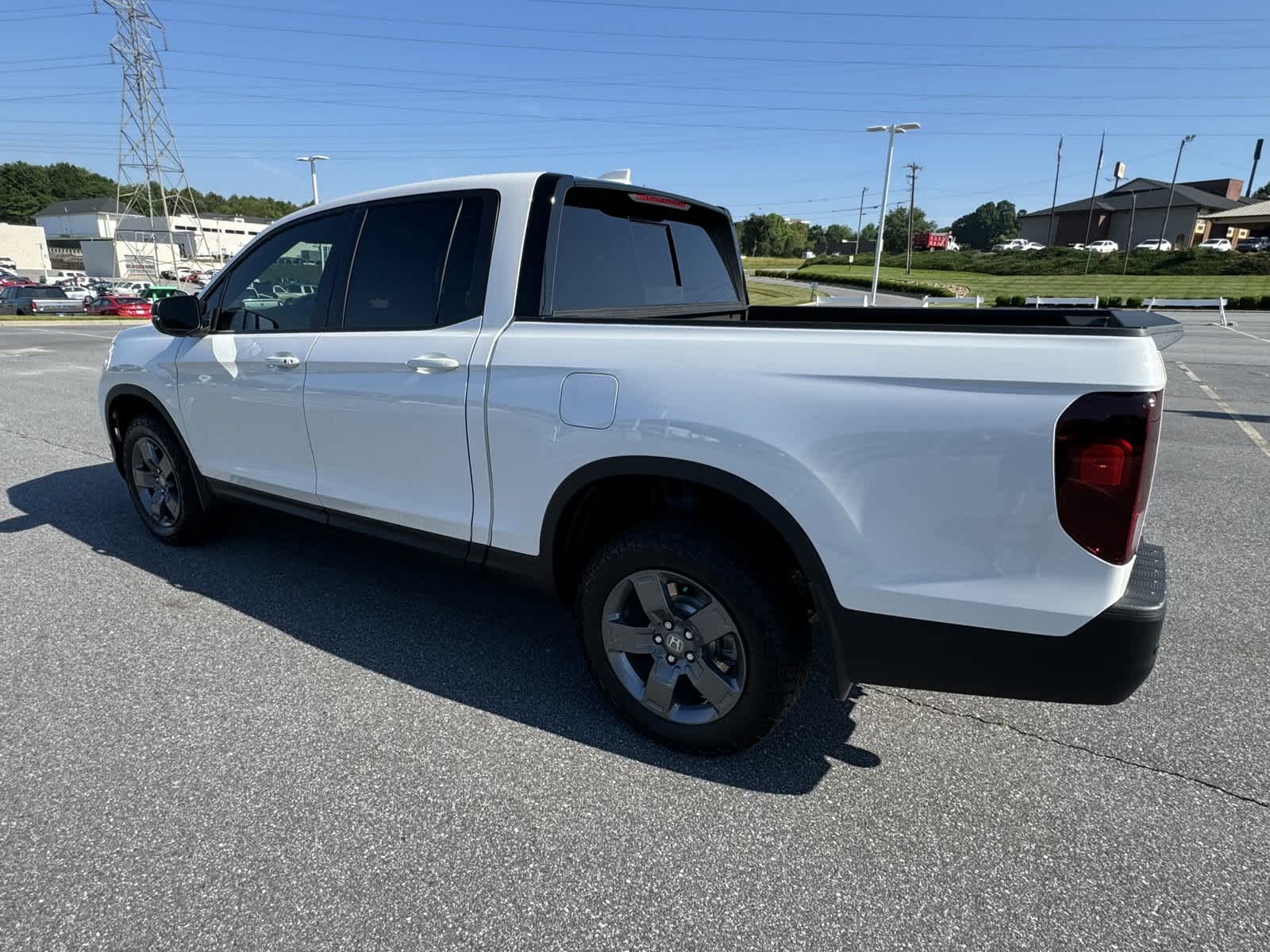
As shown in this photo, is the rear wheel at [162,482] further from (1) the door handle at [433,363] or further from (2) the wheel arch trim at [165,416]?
(1) the door handle at [433,363]

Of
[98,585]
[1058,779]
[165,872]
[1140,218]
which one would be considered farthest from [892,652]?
[1140,218]

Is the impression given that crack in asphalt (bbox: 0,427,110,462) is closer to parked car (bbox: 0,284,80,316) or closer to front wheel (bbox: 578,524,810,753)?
front wheel (bbox: 578,524,810,753)

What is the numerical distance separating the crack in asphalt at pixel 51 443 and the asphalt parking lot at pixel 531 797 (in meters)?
3.19

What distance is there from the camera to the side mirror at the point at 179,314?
146 inches

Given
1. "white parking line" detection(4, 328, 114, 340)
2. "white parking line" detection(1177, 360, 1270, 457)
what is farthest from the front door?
Answer: "white parking line" detection(4, 328, 114, 340)

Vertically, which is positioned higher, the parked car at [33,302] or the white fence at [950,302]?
the white fence at [950,302]

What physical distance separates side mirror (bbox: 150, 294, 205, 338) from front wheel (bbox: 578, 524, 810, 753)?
99.8 inches

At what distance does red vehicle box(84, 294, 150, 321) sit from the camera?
30.7 meters

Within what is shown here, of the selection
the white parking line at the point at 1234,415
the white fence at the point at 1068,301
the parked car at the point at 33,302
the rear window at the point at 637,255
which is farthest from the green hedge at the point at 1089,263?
the parked car at the point at 33,302

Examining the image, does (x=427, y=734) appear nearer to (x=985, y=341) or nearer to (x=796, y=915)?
(x=796, y=915)

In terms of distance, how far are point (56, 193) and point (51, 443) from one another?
148619mm

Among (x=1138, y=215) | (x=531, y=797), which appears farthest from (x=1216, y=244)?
(x=531, y=797)

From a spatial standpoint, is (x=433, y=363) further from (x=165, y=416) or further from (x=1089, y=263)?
(x=1089, y=263)

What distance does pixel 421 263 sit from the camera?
3027mm
